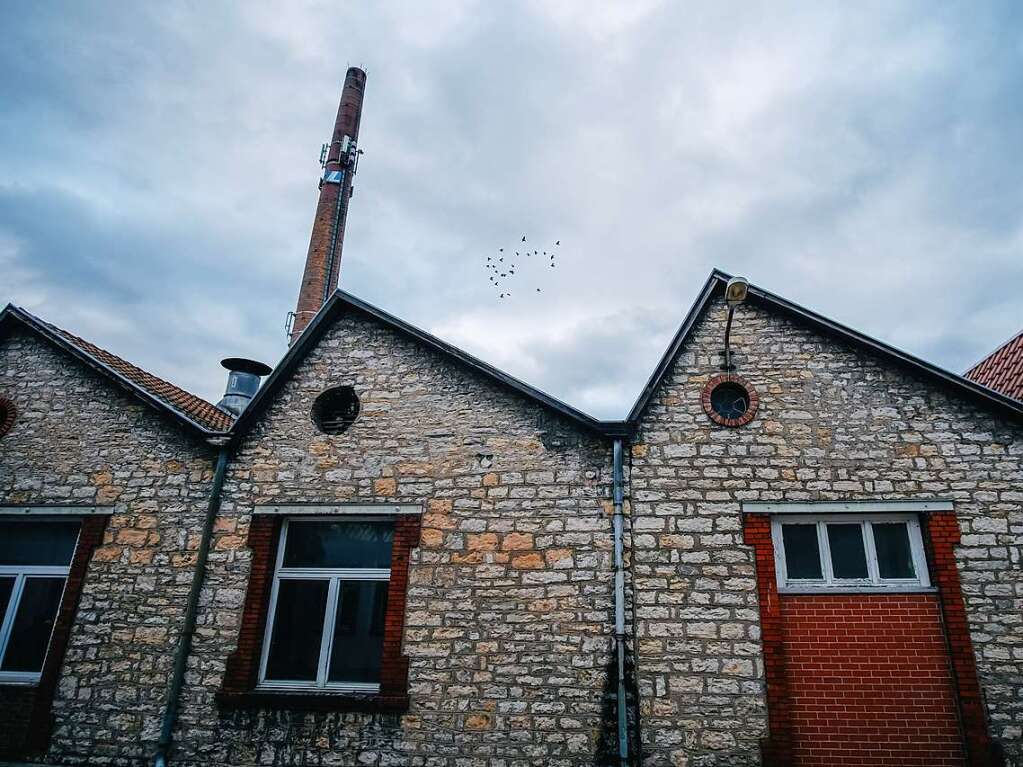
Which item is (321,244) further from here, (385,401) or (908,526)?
(908,526)

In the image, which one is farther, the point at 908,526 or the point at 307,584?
the point at 307,584

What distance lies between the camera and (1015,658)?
6164 mm

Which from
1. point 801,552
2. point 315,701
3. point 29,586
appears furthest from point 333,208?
point 801,552

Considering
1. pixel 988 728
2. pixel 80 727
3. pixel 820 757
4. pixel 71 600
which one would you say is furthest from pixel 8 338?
pixel 988 728

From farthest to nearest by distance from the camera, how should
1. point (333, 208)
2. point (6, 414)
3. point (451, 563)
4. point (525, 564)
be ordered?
point (333, 208)
point (6, 414)
point (451, 563)
point (525, 564)

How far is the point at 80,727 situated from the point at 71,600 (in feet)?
4.63

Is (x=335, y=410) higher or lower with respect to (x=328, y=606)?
higher

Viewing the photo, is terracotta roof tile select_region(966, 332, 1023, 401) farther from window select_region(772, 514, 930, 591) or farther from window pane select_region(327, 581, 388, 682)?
window pane select_region(327, 581, 388, 682)

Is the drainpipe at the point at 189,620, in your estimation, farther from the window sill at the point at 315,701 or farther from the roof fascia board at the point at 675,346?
the roof fascia board at the point at 675,346

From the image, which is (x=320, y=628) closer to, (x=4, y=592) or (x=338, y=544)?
(x=338, y=544)

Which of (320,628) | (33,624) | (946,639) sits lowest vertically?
(33,624)

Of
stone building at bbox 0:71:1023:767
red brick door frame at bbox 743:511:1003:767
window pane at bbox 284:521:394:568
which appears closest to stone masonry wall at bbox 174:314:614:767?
stone building at bbox 0:71:1023:767

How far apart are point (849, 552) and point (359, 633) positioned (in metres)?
5.53

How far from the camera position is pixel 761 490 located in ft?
22.9
